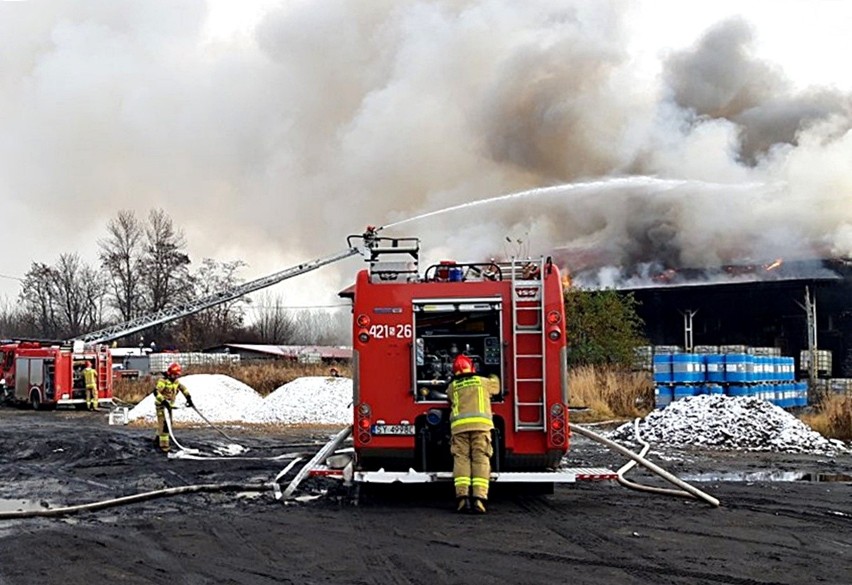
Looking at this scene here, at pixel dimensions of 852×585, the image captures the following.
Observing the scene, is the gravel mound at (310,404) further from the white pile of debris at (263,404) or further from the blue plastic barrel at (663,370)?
the blue plastic barrel at (663,370)

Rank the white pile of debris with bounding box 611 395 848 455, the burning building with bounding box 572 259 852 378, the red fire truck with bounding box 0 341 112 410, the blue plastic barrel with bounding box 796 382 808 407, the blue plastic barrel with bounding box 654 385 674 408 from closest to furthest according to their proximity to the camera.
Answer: the white pile of debris with bounding box 611 395 848 455, the blue plastic barrel with bounding box 654 385 674 408, the blue plastic barrel with bounding box 796 382 808 407, the red fire truck with bounding box 0 341 112 410, the burning building with bounding box 572 259 852 378

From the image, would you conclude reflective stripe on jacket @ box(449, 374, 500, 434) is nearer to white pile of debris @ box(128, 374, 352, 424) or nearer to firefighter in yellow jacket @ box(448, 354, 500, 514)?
firefighter in yellow jacket @ box(448, 354, 500, 514)

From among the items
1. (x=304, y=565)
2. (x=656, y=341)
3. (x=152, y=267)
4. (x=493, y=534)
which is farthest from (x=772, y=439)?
(x=152, y=267)

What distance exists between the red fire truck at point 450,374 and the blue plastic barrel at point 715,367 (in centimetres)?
1116

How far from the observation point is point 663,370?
61.6 feet

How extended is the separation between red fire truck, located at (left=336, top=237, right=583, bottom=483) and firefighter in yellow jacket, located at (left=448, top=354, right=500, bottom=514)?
0.36 metres

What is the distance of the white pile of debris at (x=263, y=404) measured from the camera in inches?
868

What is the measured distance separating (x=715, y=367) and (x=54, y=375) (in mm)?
19999

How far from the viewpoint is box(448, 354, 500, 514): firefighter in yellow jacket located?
25.8ft

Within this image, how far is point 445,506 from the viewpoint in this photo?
8.34 m

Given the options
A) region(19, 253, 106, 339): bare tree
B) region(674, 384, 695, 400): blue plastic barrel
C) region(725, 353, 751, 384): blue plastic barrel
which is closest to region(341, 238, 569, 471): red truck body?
region(674, 384, 695, 400): blue plastic barrel

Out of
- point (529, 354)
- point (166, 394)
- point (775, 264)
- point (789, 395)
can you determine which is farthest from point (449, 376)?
point (775, 264)

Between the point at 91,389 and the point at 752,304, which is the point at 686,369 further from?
the point at 91,389

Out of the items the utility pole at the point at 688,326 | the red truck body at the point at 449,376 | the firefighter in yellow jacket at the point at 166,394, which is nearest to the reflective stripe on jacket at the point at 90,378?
the firefighter in yellow jacket at the point at 166,394
